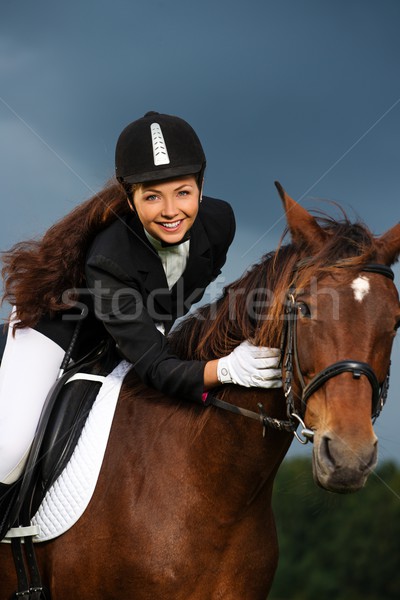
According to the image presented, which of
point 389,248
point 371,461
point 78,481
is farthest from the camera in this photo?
point 78,481

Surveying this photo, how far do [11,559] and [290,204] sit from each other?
9.31 ft

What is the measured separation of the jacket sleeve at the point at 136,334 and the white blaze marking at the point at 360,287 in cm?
111

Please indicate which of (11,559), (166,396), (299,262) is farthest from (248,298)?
(11,559)

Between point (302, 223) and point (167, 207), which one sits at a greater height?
point (167, 207)

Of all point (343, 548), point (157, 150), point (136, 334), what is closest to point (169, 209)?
point (157, 150)

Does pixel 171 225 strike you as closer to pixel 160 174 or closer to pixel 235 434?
pixel 160 174

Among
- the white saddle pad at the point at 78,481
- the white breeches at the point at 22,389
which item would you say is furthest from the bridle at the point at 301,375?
the white breeches at the point at 22,389

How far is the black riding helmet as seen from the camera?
5289 mm

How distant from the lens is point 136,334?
5.11 m

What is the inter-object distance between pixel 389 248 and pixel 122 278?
5.36 ft

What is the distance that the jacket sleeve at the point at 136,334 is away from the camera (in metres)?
4.96

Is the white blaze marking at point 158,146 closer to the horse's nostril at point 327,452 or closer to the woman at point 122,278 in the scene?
the woman at point 122,278

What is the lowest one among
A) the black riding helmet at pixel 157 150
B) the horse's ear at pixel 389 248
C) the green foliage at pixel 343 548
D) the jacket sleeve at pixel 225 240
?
the green foliage at pixel 343 548

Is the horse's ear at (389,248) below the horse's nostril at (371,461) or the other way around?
the other way around
